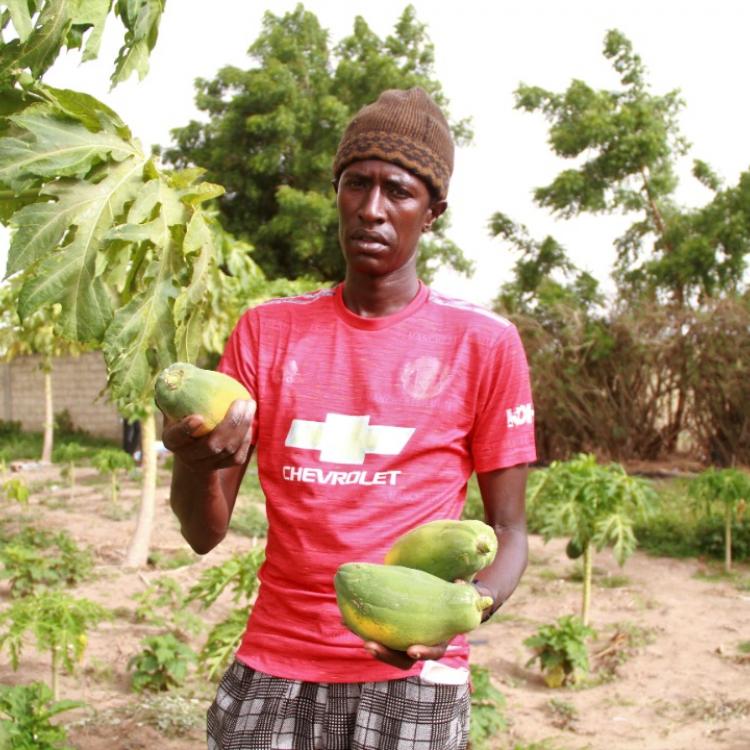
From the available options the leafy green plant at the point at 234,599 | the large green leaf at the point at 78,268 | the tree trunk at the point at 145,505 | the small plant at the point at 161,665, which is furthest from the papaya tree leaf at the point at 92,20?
the tree trunk at the point at 145,505

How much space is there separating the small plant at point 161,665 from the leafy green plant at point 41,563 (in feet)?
3.67

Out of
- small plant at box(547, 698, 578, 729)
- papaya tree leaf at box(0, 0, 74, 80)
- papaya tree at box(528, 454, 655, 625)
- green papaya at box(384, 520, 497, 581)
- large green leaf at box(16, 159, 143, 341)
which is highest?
papaya tree leaf at box(0, 0, 74, 80)

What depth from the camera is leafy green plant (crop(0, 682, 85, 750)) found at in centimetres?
299

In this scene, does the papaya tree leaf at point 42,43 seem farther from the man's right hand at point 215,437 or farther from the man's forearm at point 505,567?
the man's forearm at point 505,567

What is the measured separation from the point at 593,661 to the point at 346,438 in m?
3.96

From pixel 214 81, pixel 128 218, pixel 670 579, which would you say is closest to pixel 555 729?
pixel 670 579

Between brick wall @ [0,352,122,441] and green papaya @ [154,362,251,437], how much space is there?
16.3m

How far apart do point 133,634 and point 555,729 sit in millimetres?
2322

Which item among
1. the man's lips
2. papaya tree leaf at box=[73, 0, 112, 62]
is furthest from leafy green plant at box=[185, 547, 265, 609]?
papaya tree leaf at box=[73, 0, 112, 62]

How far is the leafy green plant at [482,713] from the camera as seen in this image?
147 inches

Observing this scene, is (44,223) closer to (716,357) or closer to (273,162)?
(716,357)

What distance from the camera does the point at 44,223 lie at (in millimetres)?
1839

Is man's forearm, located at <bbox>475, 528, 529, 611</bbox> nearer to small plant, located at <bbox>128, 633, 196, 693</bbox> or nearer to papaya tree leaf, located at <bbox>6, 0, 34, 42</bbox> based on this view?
papaya tree leaf, located at <bbox>6, 0, 34, 42</bbox>

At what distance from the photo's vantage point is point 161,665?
14.6 ft
